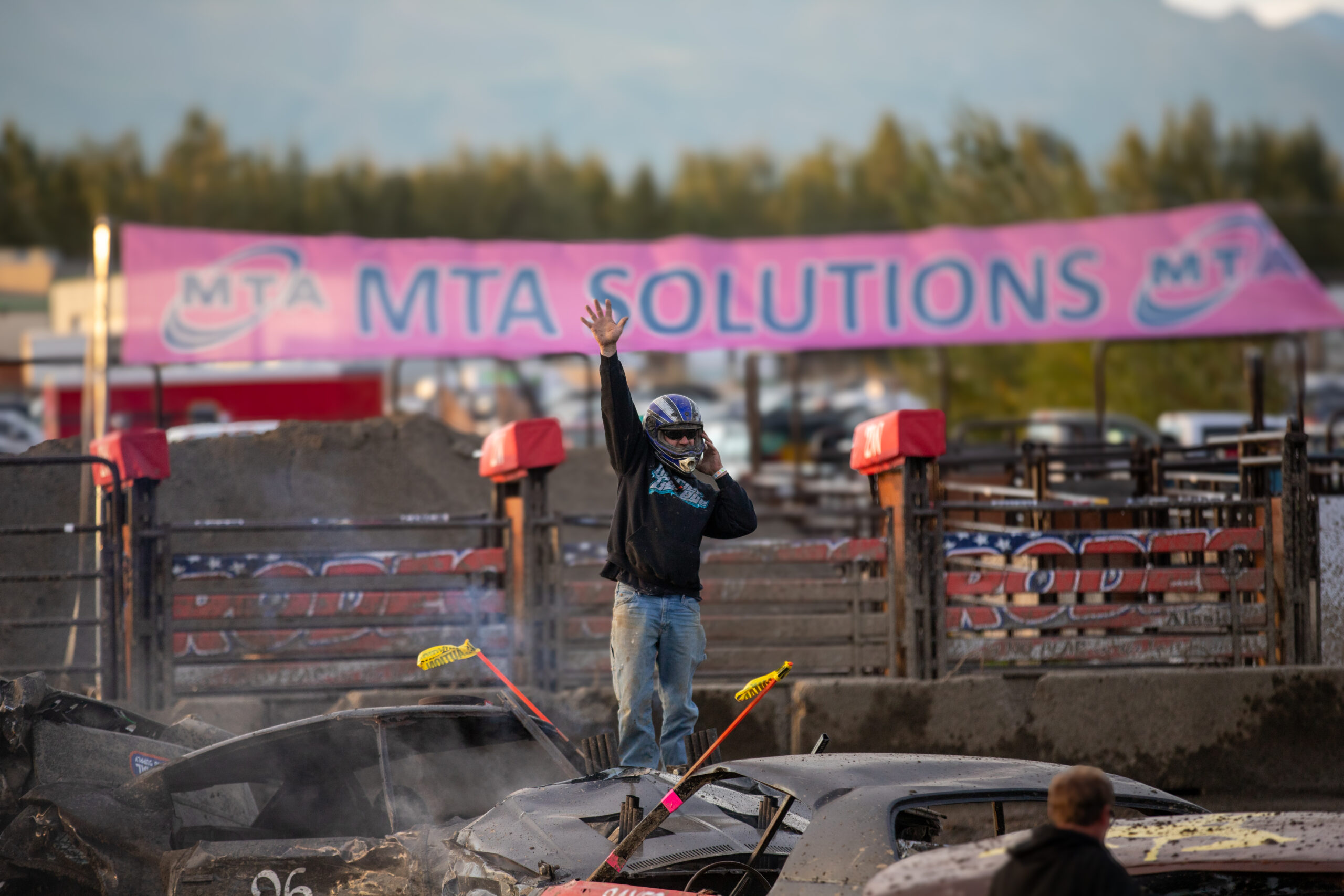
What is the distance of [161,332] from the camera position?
13.6 meters

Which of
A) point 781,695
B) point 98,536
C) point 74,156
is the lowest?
point 781,695

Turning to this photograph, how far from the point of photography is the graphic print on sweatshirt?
624 centimetres

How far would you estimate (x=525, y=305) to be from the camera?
14.6m

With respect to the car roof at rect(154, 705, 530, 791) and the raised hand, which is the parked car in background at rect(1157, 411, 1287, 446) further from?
the car roof at rect(154, 705, 530, 791)

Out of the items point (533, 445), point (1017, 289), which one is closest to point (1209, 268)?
point (1017, 289)

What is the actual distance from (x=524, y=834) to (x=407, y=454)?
934 centimetres

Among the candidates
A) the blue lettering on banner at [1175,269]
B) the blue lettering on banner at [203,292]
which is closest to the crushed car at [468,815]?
the blue lettering on banner at [203,292]

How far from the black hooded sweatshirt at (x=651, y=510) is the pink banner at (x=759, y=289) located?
806cm

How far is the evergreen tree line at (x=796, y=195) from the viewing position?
34.9 m

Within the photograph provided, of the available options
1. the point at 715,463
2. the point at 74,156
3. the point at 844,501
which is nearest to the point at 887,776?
the point at 715,463

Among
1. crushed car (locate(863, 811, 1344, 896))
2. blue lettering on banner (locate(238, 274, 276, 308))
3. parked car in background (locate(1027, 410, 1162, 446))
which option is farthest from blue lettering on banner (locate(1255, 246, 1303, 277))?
crushed car (locate(863, 811, 1344, 896))

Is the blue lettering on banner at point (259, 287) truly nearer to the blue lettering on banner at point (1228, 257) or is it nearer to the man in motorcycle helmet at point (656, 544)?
the man in motorcycle helmet at point (656, 544)

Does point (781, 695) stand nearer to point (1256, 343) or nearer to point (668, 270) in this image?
point (668, 270)

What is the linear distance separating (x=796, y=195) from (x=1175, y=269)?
82330mm
